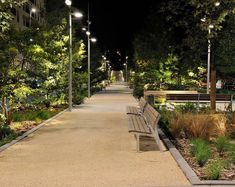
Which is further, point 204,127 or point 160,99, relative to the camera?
point 160,99

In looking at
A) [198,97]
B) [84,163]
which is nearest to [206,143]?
[84,163]

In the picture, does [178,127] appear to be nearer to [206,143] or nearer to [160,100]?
[206,143]

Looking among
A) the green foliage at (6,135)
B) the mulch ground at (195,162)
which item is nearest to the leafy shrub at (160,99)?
the mulch ground at (195,162)

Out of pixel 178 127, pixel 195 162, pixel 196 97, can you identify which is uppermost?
pixel 196 97

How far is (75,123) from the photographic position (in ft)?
53.9

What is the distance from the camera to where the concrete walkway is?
7495 millimetres

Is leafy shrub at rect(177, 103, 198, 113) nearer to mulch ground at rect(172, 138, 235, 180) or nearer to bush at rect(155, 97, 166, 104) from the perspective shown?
mulch ground at rect(172, 138, 235, 180)

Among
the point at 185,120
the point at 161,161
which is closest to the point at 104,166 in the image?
the point at 161,161

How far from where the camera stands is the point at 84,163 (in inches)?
351

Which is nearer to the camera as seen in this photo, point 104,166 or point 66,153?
point 104,166

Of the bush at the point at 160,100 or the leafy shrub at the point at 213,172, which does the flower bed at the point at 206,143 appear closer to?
the leafy shrub at the point at 213,172

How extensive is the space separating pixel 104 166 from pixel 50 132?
213 inches

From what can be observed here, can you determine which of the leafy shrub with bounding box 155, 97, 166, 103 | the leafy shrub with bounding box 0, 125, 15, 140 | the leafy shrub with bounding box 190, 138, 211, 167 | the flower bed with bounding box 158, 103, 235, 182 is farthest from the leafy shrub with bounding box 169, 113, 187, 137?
the leafy shrub with bounding box 155, 97, 166, 103

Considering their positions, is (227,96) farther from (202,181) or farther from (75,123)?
(202,181)
